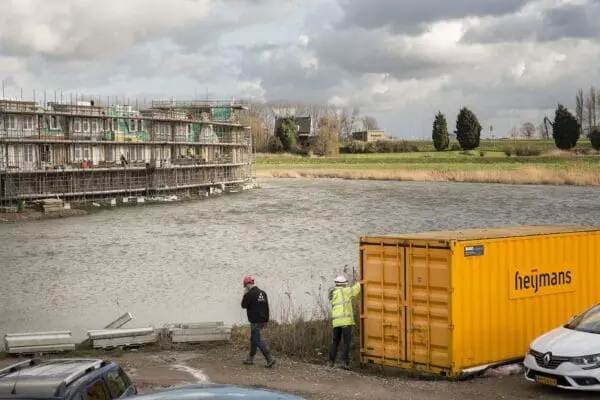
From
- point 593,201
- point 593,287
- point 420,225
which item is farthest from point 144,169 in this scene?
point 593,287

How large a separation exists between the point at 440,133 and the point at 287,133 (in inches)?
1173

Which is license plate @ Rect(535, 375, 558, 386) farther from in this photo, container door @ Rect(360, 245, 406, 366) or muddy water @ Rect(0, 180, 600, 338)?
muddy water @ Rect(0, 180, 600, 338)

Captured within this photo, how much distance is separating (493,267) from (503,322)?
3.75 feet

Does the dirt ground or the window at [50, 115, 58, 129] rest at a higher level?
the window at [50, 115, 58, 129]

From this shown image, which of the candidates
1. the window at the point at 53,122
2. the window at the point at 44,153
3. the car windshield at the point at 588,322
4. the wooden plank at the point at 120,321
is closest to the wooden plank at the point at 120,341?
the wooden plank at the point at 120,321

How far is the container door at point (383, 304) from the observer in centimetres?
1566

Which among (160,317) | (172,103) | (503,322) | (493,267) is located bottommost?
(160,317)

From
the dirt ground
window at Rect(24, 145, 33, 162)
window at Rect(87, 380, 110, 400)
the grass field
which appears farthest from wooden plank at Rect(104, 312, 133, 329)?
the grass field

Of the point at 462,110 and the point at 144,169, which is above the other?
the point at 462,110

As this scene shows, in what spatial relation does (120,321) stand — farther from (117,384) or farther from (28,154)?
(28,154)

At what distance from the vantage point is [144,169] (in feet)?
297

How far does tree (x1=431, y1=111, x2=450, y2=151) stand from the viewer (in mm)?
152375

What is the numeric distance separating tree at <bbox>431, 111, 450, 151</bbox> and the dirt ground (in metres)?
138

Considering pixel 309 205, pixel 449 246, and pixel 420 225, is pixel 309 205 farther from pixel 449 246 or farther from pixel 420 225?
pixel 449 246
